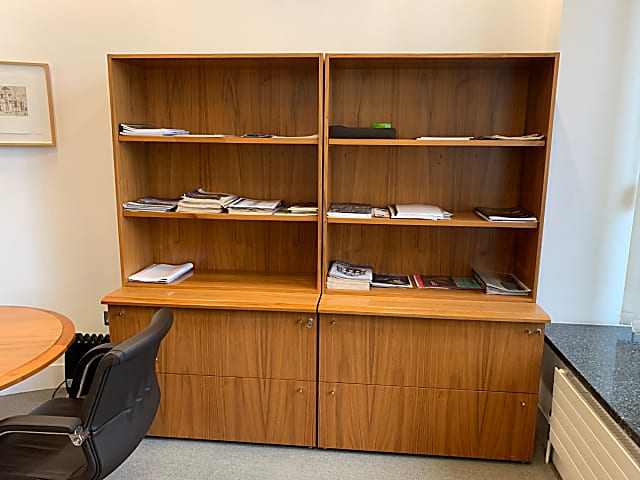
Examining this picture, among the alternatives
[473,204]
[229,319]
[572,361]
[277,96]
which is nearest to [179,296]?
[229,319]

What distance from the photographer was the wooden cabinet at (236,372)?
227 cm

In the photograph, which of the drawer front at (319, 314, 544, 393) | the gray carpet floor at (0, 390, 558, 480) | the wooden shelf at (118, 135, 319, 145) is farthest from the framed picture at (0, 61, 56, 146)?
the drawer front at (319, 314, 544, 393)

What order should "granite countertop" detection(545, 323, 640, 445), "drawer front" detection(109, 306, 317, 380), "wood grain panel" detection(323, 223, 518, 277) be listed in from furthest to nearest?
"wood grain panel" detection(323, 223, 518, 277) → "drawer front" detection(109, 306, 317, 380) → "granite countertop" detection(545, 323, 640, 445)

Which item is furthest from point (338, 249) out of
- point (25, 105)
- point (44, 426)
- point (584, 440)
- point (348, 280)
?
point (25, 105)

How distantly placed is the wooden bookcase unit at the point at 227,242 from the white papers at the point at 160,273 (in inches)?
1.6

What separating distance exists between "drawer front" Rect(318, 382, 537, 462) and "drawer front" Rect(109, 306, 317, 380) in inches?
8.1

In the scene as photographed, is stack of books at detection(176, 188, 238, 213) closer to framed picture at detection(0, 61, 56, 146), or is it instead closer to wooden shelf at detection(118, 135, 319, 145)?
wooden shelf at detection(118, 135, 319, 145)

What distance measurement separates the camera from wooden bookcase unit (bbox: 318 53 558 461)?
7.19 feet

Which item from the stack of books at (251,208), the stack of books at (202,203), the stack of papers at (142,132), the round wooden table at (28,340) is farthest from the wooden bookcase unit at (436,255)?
the round wooden table at (28,340)

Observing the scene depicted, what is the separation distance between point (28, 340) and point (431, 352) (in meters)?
1.60

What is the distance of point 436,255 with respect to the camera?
2.64m

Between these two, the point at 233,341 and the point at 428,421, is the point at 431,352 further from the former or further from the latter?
the point at 233,341

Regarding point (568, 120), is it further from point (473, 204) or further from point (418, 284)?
point (418, 284)

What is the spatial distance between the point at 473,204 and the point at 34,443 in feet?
7.05
